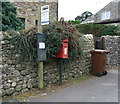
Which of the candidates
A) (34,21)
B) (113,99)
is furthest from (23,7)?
(113,99)

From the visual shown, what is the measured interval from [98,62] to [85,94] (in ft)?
9.48

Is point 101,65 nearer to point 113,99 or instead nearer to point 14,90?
point 113,99

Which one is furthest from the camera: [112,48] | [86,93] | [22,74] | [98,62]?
[112,48]

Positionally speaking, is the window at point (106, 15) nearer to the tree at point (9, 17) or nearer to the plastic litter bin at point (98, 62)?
the plastic litter bin at point (98, 62)

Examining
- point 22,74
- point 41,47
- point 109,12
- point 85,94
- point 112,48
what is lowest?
point 85,94

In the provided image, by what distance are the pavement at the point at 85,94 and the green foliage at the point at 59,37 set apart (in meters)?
1.17

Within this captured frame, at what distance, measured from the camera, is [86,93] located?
5320mm

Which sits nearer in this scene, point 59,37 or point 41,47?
point 41,47

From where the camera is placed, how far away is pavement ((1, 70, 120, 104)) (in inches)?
186

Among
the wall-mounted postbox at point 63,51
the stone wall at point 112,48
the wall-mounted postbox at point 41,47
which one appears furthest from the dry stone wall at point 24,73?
the stone wall at point 112,48

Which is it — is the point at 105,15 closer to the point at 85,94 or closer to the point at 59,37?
the point at 59,37

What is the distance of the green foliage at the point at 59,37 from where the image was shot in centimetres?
548

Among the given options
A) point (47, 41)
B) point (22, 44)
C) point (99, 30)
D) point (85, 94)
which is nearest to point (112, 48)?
point (99, 30)

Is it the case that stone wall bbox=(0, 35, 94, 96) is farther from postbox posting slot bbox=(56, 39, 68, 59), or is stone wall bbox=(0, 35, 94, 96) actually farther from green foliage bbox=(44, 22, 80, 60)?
green foliage bbox=(44, 22, 80, 60)
